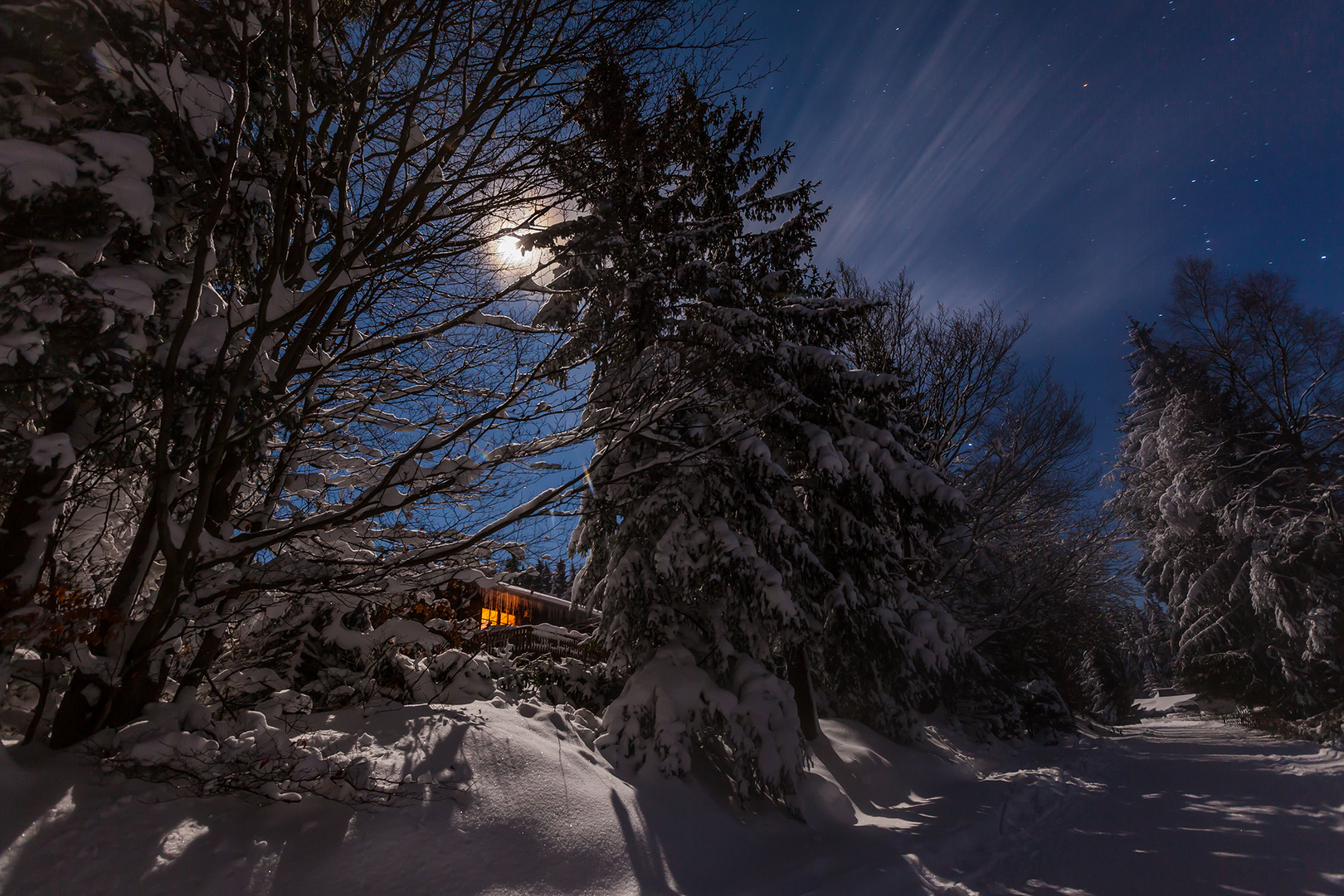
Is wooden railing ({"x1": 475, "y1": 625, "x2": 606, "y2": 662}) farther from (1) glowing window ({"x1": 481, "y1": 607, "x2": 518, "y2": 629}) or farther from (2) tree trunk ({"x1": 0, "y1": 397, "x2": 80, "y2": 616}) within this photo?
(2) tree trunk ({"x1": 0, "y1": 397, "x2": 80, "y2": 616})

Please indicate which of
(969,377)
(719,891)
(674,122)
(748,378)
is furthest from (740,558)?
(969,377)

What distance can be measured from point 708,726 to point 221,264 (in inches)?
222

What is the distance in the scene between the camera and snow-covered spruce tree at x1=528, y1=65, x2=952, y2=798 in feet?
14.9

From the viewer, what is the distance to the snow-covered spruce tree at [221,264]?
2553mm

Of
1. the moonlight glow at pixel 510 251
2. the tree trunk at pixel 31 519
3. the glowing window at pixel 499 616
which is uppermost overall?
the moonlight glow at pixel 510 251

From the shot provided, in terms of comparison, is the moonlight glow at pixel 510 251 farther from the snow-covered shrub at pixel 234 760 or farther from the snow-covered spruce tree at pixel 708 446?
the snow-covered shrub at pixel 234 760

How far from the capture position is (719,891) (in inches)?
162

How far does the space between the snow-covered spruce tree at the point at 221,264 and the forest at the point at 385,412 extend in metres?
0.02

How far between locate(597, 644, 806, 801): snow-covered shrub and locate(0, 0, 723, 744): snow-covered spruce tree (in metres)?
2.54

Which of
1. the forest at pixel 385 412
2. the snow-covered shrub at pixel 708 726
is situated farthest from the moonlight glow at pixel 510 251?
the snow-covered shrub at pixel 708 726

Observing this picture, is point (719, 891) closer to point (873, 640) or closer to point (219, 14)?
point (873, 640)

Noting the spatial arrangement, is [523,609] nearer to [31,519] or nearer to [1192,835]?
[31,519]

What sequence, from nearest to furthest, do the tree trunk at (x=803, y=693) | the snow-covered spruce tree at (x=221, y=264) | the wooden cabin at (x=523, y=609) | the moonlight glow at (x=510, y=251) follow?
the snow-covered spruce tree at (x=221, y=264), the moonlight glow at (x=510, y=251), the tree trunk at (x=803, y=693), the wooden cabin at (x=523, y=609)

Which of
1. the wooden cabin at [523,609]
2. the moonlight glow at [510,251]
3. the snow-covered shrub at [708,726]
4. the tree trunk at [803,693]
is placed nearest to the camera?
the moonlight glow at [510,251]
